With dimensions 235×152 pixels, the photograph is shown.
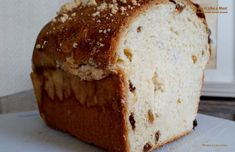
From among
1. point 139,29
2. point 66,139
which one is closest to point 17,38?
point 66,139

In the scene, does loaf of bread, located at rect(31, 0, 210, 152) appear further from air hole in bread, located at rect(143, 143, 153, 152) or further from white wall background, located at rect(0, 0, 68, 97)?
white wall background, located at rect(0, 0, 68, 97)

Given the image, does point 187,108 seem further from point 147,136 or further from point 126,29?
point 126,29

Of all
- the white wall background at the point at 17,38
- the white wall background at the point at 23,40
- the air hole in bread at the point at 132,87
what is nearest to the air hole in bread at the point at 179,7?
the air hole in bread at the point at 132,87

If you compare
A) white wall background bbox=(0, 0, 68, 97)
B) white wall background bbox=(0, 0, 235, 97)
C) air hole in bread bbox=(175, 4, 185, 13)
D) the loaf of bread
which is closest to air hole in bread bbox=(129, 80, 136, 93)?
the loaf of bread

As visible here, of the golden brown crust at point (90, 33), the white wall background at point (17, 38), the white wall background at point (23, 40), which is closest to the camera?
the golden brown crust at point (90, 33)

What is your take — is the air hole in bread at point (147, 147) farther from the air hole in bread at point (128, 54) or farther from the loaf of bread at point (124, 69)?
the air hole in bread at point (128, 54)

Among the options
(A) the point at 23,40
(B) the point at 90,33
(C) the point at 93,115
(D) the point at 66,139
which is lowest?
(D) the point at 66,139

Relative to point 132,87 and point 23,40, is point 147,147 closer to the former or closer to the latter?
point 132,87
